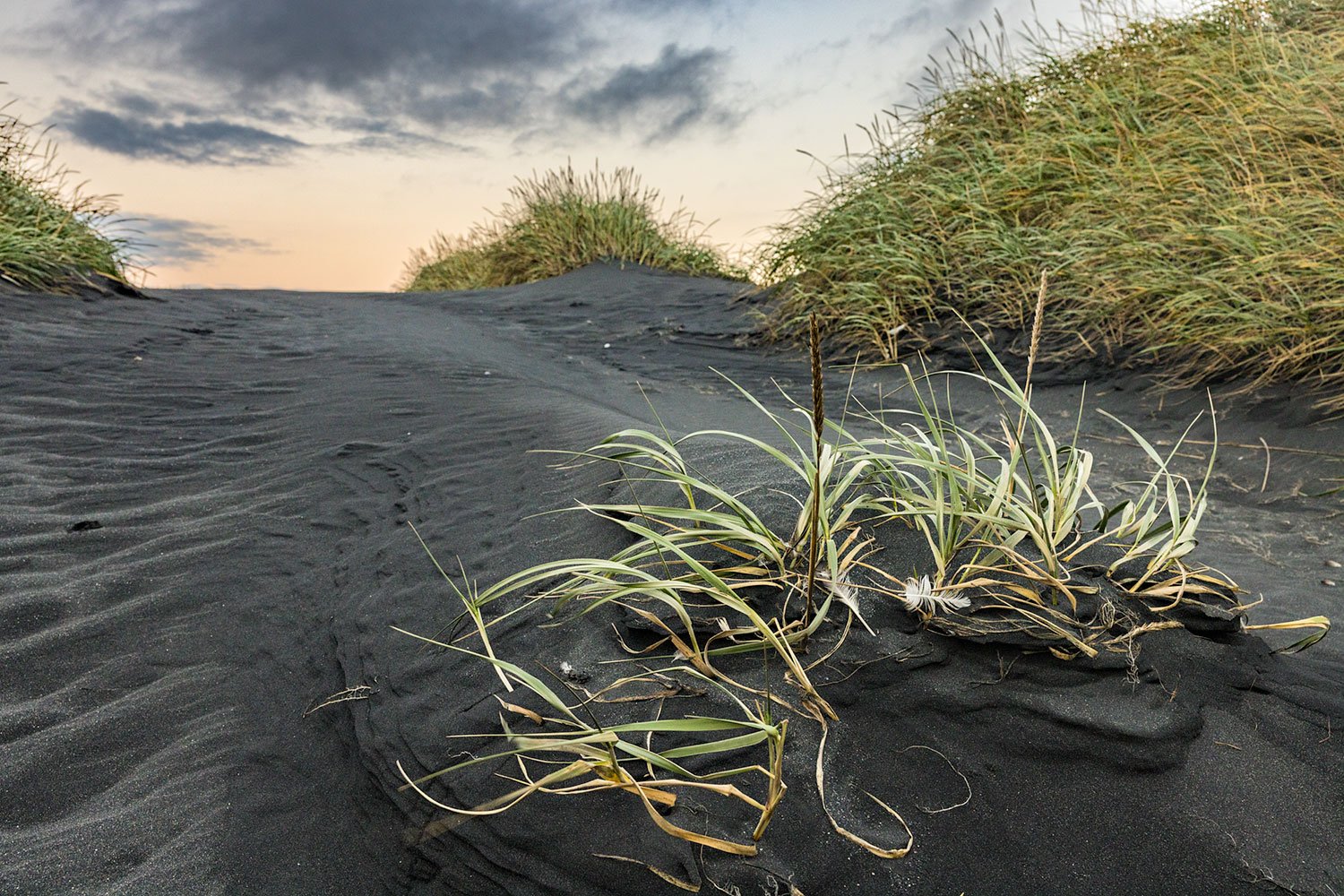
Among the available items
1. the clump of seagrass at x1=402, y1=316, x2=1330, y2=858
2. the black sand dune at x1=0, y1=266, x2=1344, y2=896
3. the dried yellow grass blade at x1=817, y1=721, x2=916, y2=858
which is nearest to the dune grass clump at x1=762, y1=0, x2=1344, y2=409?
the black sand dune at x1=0, y1=266, x2=1344, y2=896

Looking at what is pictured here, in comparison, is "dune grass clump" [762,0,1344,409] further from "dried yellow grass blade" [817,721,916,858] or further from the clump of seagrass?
"dried yellow grass blade" [817,721,916,858]

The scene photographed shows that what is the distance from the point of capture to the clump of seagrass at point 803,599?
1.31 meters

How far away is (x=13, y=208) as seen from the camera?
536 cm

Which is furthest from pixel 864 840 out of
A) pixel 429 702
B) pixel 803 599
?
pixel 429 702

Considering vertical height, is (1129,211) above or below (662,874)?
above

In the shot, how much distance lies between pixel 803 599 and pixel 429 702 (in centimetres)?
78

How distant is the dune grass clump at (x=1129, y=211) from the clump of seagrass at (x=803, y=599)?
2179mm

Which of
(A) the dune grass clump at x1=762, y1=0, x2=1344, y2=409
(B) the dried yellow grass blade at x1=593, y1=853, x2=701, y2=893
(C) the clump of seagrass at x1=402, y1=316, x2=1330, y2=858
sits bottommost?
(B) the dried yellow grass blade at x1=593, y1=853, x2=701, y2=893

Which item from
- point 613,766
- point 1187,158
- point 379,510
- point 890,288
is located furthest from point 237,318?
point 1187,158

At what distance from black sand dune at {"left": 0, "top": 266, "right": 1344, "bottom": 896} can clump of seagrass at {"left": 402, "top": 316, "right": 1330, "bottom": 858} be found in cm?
5

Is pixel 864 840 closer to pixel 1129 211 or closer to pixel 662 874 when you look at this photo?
pixel 662 874

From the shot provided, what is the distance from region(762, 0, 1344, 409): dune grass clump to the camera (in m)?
4.03

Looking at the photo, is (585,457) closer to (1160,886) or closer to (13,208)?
(1160,886)

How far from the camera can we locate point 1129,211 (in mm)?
4824
